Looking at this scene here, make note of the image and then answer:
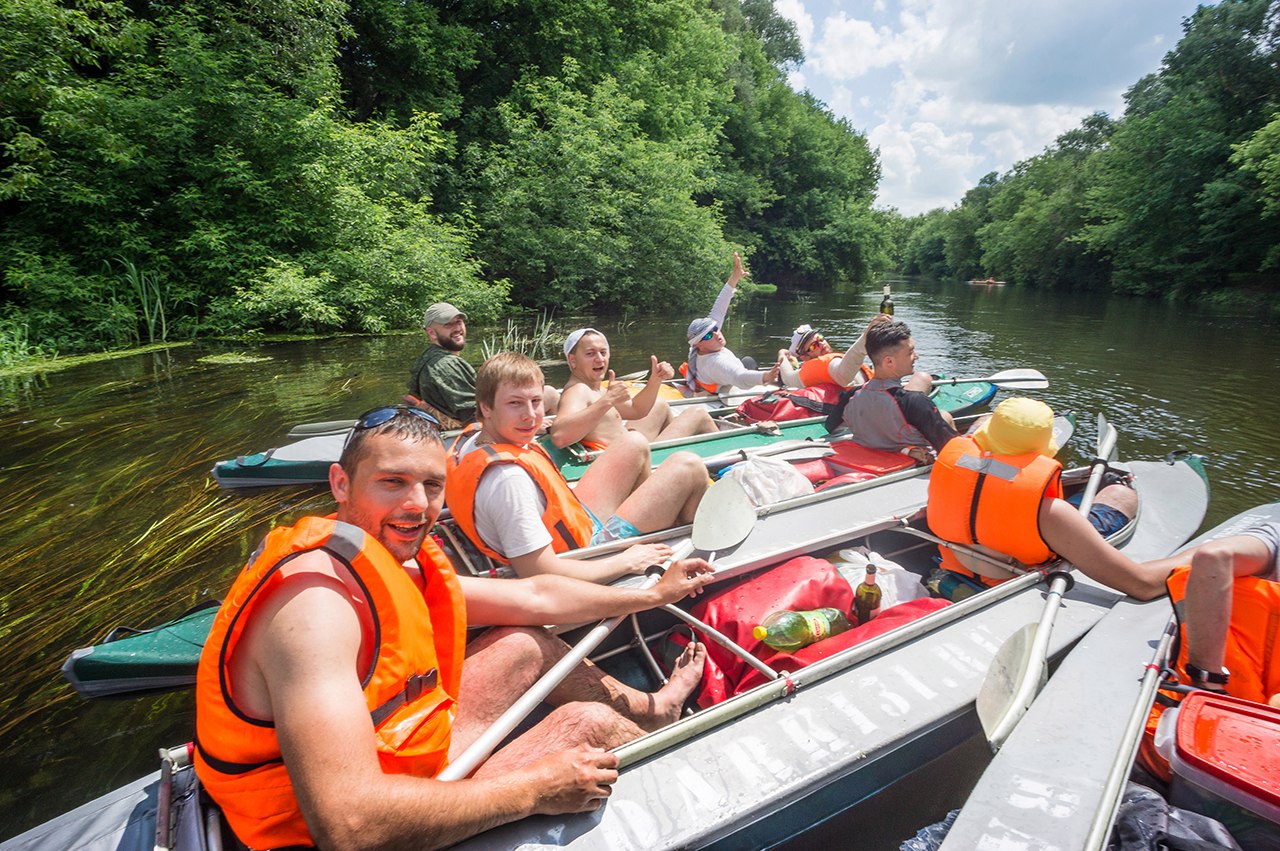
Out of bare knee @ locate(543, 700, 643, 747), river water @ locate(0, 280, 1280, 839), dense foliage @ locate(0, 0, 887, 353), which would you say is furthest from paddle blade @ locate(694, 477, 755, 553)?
dense foliage @ locate(0, 0, 887, 353)

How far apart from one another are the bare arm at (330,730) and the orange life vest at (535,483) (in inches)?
46.8

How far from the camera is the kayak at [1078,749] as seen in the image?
5.23ft

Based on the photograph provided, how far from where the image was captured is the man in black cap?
543cm

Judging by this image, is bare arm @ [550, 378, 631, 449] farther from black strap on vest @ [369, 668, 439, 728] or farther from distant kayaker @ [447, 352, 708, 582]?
black strap on vest @ [369, 668, 439, 728]

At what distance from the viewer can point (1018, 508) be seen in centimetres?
254

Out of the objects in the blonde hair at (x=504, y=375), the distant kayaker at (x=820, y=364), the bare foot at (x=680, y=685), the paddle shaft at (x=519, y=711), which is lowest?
the bare foot at (x=680, y=685)

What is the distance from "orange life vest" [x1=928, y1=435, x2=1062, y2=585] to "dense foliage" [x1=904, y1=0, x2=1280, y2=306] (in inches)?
989

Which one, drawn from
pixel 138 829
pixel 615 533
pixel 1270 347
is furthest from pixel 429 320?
pixel 1270 347

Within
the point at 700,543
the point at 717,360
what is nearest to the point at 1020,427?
the point at 700,543

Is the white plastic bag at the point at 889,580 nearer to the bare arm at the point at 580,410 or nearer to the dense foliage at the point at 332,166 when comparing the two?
the bare arm at the point at 580,410

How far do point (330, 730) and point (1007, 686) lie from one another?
6.53 ft

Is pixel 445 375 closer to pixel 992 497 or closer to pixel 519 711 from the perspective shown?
pixel 519 711

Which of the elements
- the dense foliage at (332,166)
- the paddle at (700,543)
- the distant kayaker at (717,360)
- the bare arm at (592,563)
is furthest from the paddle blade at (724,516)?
the dense foliage at (332,166)

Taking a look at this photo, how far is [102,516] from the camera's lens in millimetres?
4633
